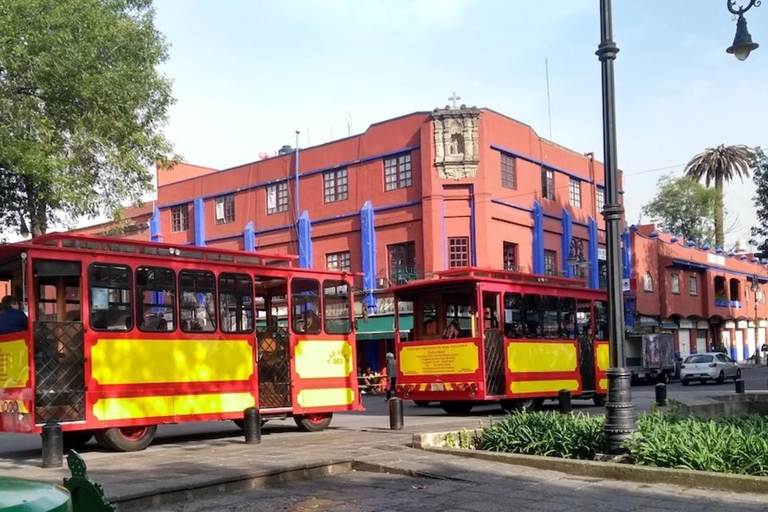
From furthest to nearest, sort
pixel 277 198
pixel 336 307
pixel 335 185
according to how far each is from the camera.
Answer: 1. pixel 277 198
2. pixel 335 185
3. pixel 336 307

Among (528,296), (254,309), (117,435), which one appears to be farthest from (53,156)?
(528,296)

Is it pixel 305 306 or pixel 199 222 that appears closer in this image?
pixel 305 306

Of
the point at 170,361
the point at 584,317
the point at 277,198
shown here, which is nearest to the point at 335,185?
the point at 277,198

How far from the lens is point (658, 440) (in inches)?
353

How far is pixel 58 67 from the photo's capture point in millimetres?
16562

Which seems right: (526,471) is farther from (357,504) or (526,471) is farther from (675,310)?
(675,310)

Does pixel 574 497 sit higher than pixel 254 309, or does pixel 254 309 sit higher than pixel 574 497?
pixel 254 309

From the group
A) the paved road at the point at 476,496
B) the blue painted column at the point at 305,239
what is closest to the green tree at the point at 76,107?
the paved road at the point at 476,496

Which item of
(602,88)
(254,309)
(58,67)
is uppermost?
(58,67)

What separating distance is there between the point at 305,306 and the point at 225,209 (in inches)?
977

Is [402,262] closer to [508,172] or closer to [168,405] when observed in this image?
[508,172]

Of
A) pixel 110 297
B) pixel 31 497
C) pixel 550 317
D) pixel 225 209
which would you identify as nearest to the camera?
pixel 31 497

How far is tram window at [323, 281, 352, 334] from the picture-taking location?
596 inches

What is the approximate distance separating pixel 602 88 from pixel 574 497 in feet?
16.6
